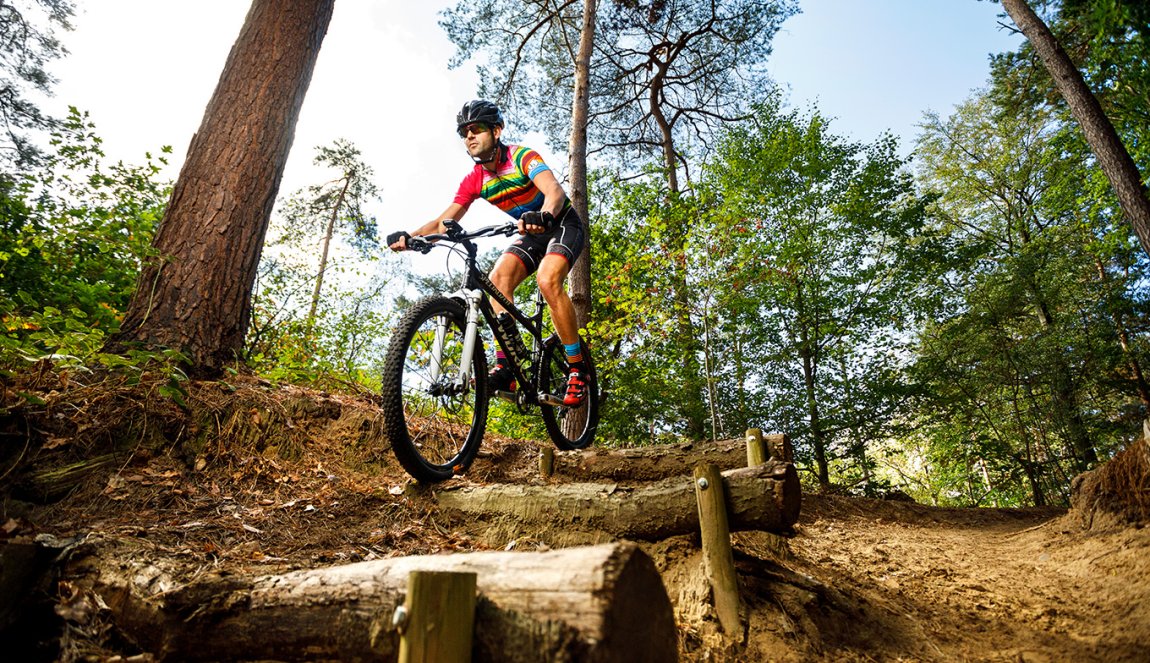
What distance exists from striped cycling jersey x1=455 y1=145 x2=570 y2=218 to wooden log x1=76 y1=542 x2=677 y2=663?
9.21 ft

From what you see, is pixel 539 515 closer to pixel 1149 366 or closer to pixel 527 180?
pixel 527 180

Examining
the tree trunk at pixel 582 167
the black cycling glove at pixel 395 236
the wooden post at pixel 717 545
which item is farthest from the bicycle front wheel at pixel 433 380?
the tree trunk at pixel 582 167

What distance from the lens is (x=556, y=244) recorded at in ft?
12.4

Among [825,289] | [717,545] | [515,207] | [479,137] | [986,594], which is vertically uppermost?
[825,289]

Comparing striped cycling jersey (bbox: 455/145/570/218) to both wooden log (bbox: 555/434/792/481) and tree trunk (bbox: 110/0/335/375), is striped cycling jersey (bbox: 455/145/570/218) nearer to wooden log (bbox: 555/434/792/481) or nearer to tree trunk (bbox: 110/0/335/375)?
tree trunk (bbox: 110/0/335/375)

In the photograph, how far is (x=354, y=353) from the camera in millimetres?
10453

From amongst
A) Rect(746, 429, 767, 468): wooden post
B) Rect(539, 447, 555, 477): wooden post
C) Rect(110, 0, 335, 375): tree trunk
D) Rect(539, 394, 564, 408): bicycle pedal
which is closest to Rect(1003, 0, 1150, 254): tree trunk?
Rect(746, 429, 767, 468): wooden post

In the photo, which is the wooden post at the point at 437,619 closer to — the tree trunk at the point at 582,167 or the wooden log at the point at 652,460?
the wooden log at the point at 652,460

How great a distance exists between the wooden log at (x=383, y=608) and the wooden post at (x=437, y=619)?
0.14ft

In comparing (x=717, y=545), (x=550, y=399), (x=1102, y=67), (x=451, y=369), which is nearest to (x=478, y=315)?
(x=451, y=369)

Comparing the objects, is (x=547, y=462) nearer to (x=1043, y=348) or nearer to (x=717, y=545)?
(x=717, y=545)

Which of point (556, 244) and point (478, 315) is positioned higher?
point (556, 244)

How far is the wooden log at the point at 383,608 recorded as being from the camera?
1101 mm

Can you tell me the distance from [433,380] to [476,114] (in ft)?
6.01
